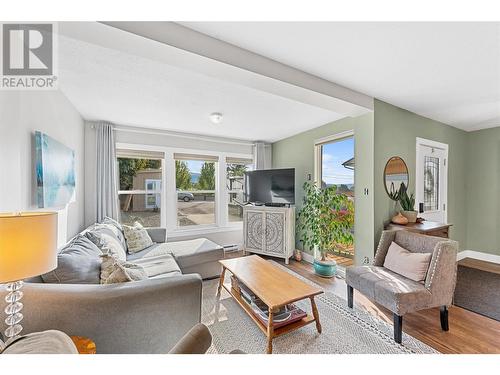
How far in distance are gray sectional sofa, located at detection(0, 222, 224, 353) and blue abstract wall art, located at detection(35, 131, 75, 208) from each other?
59 cm

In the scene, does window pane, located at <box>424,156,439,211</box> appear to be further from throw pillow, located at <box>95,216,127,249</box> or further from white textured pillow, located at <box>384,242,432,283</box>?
throw pillow, located at <box>95,216,127,249</box>

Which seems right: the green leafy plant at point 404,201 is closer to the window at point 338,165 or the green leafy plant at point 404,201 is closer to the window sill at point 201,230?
the window at point 338,165

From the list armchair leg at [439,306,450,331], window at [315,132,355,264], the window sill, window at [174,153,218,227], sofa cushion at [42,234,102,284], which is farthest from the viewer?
window at [174,153,218,227]

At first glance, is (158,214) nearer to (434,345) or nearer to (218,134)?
(218,134)

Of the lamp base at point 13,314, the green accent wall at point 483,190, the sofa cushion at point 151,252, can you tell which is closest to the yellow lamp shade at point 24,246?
the lamp base at point 13,314

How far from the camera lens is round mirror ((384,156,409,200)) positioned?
8.79 ft

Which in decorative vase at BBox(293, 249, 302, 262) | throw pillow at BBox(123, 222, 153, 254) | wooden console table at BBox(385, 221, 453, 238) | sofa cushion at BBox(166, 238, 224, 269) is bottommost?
decorative vase at BBox(293, 249, 302, 262)

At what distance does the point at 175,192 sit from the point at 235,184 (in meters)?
1.21

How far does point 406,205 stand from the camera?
109 inches

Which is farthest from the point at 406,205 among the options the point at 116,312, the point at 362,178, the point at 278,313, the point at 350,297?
the point at 116,312

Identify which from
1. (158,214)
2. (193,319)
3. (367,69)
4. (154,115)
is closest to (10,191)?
(193,319)

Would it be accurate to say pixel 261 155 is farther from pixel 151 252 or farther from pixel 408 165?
pixel 151 252

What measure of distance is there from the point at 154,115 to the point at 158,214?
1.68 m

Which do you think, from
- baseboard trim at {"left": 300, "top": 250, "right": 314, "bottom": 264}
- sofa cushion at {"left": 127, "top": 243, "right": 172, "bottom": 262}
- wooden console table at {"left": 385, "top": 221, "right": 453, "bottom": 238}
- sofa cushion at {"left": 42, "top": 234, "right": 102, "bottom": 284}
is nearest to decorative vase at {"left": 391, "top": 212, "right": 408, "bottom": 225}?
wooden console table at {"left": 385, "top": 221, "right": 453, "bottom": 238}
